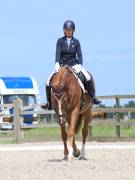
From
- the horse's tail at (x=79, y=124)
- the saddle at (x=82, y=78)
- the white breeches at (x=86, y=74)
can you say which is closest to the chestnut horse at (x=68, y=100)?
the horse's tail at (x=79, y=124)

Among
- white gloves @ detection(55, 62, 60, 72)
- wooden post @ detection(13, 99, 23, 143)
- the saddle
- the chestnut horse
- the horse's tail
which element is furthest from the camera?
wooden post @ detection(13, 99, 23, 143)

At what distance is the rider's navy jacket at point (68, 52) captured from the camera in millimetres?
12789

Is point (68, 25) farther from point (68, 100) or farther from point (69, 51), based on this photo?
point (68, 100)

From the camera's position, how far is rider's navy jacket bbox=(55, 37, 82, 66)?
1279 centimetres

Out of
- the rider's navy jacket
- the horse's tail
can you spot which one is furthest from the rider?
the horse's tail

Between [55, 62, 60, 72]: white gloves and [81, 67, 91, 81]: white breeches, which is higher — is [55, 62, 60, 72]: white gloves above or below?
above

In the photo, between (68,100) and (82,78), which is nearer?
(68,100)

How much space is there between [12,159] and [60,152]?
8.10 feet

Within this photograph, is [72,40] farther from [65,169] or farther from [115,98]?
[115,98]

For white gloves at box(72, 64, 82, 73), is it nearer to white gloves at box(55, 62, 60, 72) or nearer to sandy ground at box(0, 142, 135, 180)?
white gloves at box(55, 62, 60, 72)

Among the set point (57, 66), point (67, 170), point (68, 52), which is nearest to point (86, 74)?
point (68, 52)

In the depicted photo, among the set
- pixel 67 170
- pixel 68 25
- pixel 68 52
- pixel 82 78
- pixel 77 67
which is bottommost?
pixel 67 170

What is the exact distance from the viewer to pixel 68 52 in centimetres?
1283

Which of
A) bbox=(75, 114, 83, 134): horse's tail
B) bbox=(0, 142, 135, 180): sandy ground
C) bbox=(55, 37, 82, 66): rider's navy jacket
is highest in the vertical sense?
bbox=(55, 37, 82, 66): rider's navy jacket
